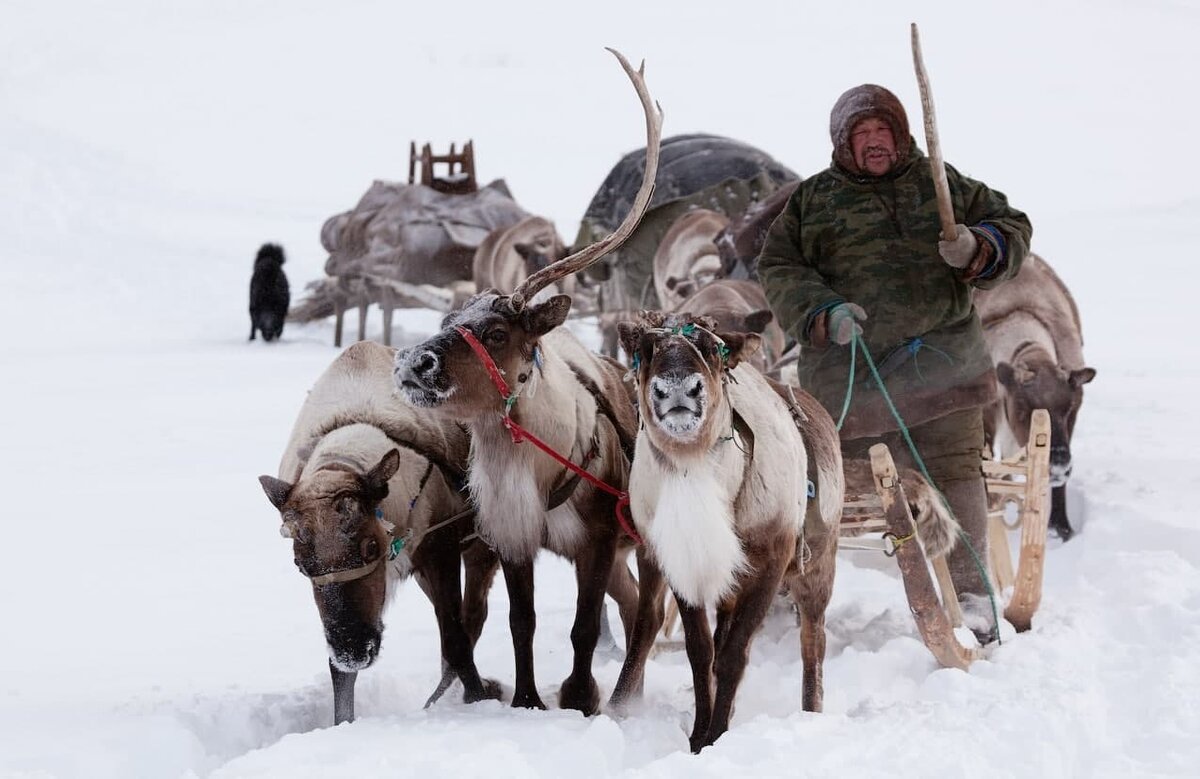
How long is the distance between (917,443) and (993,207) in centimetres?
104

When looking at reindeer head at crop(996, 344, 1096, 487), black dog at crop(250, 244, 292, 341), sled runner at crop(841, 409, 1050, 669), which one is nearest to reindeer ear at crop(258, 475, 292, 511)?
sled runner at crop(841, 409, 1050, 669)

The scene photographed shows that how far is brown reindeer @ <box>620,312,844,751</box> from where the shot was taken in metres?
3.82

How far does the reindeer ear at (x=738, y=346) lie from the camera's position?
397 centimetres

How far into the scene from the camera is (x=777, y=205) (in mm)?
9250

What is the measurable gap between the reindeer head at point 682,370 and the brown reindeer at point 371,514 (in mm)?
1047

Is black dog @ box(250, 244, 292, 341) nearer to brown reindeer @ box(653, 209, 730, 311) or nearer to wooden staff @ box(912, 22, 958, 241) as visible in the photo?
brown reindeer @ box(653, 209, 730, 311)

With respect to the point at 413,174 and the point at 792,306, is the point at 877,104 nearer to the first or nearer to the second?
the point at 792,306

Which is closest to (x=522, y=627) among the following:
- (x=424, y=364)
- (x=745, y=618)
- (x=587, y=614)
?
(x=587, y=614)

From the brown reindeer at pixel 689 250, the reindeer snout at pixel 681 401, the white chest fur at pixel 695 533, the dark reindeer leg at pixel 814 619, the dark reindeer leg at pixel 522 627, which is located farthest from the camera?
the brown reindeer at pixel 689 250

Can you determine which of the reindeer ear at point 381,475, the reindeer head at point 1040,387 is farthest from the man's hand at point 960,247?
the reindeer head at point 1040,387

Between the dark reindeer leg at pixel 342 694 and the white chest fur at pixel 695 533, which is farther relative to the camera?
the dark reindeer leg at pixel 342 694

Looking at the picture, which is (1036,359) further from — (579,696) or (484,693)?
(484,693)

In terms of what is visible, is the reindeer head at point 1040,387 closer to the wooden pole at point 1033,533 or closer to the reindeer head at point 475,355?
the wooden pole at point 1033,533

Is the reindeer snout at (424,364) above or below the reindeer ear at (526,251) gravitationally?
below
